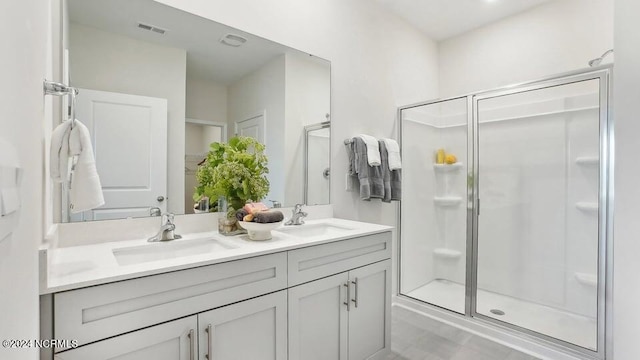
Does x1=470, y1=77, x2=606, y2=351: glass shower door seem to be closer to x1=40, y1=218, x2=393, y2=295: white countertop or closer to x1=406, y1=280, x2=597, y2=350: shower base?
x1=406, y1=280, x2=597, y2=350: shower base

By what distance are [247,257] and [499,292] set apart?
248cm

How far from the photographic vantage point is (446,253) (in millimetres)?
2947

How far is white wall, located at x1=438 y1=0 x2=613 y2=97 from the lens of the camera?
7.95 ft

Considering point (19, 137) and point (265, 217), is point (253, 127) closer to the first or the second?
point (265, 217)

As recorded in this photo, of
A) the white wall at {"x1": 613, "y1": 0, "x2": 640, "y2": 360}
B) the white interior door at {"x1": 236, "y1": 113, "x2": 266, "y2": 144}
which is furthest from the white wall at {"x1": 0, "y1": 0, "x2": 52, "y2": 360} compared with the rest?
the white wall at {"x1": 613, "y1": 0, "x2": 640, "y2": 360}

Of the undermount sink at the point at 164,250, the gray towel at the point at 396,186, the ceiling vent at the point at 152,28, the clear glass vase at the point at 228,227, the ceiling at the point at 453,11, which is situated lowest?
the undermount sink at the point at 164,250

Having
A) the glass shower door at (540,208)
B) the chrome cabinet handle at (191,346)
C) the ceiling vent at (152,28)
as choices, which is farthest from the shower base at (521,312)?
the ceiling vent at (152,28)

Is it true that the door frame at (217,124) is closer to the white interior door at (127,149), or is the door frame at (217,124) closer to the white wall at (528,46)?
the white interior door at (127,149)

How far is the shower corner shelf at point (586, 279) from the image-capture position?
2.13 metres

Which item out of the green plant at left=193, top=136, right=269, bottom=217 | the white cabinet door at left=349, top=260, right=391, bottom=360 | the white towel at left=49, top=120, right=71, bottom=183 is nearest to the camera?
the white towel at left=49, top=120, right=71, bottom=183

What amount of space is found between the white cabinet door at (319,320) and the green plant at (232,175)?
54 centimetres

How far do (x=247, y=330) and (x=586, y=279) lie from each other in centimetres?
250

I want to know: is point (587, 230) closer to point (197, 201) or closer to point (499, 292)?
point (499, 292)

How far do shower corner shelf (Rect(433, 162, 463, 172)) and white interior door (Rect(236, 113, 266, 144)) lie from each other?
197 centimetres
